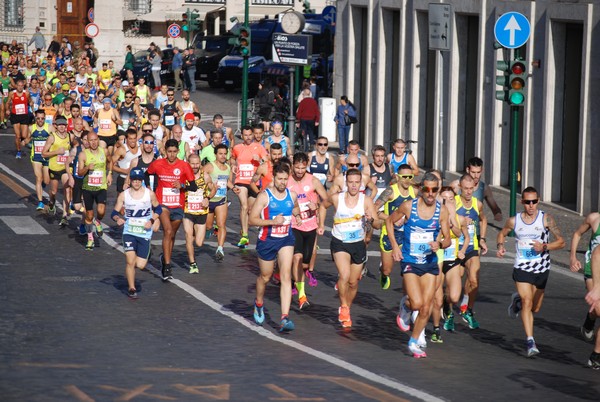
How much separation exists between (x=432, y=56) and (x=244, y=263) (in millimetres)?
14212

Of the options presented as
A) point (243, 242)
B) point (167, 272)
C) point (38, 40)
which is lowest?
point (243, 242)

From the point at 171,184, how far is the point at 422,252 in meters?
5.46

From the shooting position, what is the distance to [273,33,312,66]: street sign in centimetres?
3281

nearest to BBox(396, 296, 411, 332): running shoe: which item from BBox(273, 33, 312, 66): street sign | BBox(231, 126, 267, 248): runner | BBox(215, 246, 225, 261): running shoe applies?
BBox(215, 246, 225, 261): running shoe

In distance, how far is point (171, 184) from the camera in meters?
18.3

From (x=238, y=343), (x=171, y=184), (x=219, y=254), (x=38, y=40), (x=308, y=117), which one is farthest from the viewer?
(x=38, y=40)

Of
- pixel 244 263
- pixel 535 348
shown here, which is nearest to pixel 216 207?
pixel 244 263

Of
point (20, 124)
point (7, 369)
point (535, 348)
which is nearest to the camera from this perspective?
point (7, 369)

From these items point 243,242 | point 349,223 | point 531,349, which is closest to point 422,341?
point 531,349

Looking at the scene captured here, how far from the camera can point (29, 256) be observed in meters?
19.9

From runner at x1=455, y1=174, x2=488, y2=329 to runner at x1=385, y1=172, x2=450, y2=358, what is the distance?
152cm

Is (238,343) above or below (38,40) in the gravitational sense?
below

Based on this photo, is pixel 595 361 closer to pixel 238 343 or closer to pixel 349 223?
pixel 349 223

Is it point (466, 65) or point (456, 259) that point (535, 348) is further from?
point (466, 65)
